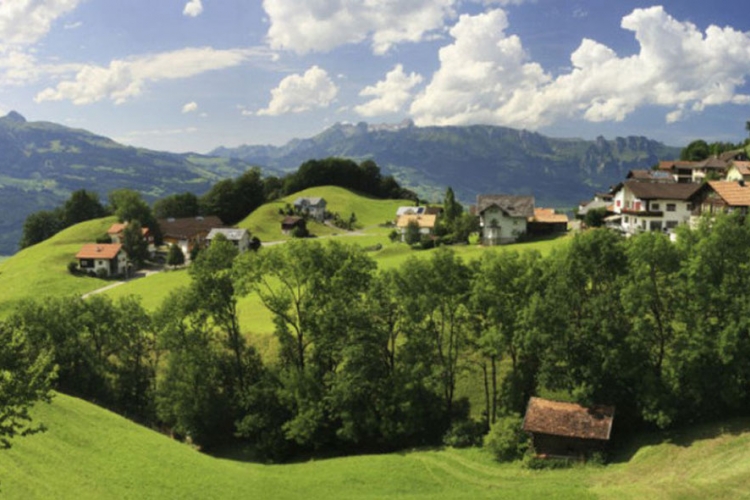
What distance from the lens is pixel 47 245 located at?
11788cm

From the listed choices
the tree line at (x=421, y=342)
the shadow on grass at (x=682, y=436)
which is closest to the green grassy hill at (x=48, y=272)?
the tree line at (x=421, y=342)

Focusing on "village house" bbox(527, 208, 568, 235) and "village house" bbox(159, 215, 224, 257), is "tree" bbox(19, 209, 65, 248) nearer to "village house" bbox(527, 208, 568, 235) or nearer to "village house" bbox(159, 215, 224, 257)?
"village house" bbox(159, 215, 224, 257)

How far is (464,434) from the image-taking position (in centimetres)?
3884

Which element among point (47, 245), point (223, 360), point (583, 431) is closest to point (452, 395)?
point (583, 431)

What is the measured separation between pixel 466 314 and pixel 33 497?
1106 inches

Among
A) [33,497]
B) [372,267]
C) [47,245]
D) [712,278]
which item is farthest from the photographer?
[47,245]

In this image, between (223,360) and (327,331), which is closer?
(327,331)

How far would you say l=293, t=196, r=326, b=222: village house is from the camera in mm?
144750

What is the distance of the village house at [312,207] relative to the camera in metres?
145

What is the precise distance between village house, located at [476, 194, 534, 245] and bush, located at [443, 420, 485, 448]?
47932 mm

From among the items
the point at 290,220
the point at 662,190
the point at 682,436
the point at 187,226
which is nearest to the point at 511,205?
the point at 662,190

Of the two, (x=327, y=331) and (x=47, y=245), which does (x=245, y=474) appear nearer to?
(x=327, y=331)

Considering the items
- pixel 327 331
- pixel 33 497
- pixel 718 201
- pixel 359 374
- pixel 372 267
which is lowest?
pixel 33 497

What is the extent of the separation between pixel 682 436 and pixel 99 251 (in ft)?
316
